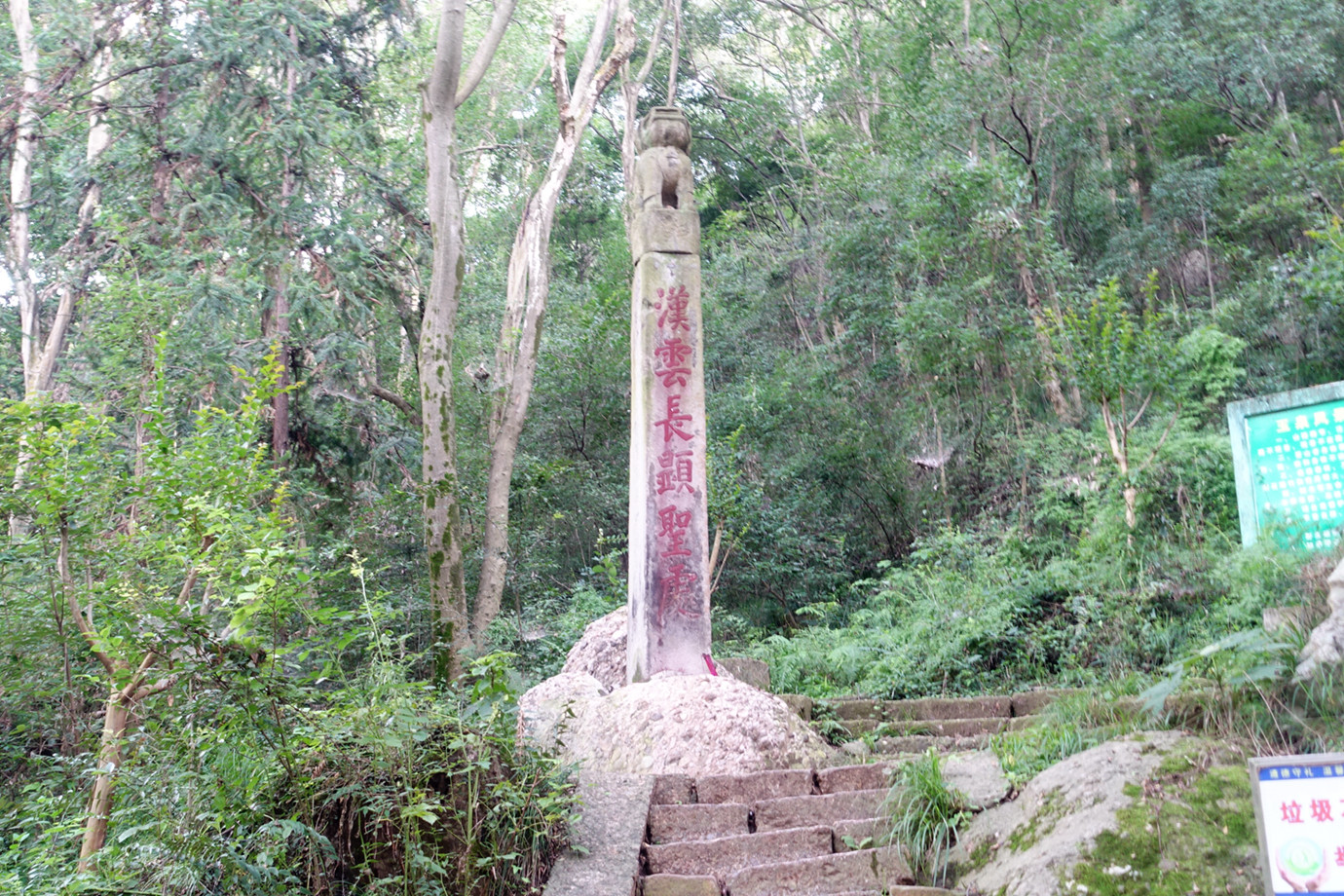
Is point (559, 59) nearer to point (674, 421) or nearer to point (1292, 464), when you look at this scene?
point (674, 421)

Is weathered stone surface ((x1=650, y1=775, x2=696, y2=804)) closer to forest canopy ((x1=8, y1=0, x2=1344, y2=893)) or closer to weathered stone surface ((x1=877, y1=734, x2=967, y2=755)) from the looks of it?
forest canopy ((x1=8, y1=0, x2=1344, y2=893))

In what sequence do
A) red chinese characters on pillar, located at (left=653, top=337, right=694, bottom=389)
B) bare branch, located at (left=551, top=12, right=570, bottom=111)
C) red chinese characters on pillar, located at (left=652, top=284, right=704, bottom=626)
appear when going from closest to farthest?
red chinese characters on pillar, located at (left=652, top=284, right=704, bottom=626) < red chinese characters on pillar, located at (left=653, top=337, right=694, bottom=389) < bare branch, located at (left=551, top=12, right=570, bottom=111)

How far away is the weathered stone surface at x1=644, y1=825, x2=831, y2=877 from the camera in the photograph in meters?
4.36

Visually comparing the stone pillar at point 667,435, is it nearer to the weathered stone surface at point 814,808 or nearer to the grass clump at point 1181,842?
the weathered stone surface at point 814,808

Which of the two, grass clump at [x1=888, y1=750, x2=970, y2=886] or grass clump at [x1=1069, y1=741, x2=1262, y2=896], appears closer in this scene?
grass clump at [x1=1069, y1=741, x2=1262, y2=896]

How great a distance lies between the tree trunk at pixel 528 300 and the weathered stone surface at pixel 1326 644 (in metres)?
8.52

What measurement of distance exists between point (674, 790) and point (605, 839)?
914 mm

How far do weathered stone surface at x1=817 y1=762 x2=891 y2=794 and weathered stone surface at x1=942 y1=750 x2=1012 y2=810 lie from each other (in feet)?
1.16

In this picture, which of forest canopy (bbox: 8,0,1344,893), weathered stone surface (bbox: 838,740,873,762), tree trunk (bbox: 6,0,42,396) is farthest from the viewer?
tree trunk (bbox: 6,0,42,396)

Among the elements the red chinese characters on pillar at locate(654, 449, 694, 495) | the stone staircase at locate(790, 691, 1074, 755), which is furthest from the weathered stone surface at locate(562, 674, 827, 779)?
the red chinese characters on pillar at locate(654, 449, 694, 495)

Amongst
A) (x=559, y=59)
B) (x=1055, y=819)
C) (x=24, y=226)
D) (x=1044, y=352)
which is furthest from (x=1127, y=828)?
(x=24, y=226)

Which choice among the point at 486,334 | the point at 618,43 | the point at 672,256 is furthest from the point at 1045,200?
the point at 486,334

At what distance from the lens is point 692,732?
18.7 feet

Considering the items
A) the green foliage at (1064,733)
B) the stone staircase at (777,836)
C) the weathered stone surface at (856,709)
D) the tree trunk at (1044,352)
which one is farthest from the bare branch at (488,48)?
the green foliage at (1064,733)
